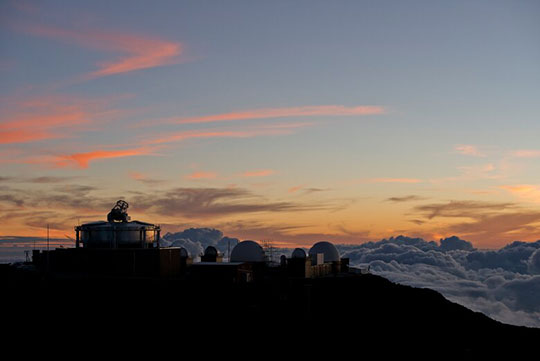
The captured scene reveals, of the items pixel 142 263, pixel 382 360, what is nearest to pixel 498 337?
pixel 382 360

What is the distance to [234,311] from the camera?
59719mm

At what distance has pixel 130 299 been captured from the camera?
2329 inches

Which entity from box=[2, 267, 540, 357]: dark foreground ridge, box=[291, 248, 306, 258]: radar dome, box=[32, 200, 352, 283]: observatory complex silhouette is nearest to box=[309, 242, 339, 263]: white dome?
box=[2, 267, 540, 357]: dark foreground ridge

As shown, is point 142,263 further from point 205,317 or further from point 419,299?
point 419,299

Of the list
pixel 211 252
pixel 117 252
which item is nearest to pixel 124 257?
pixel 117 252

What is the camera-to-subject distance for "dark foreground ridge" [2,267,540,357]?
55125 millimetres

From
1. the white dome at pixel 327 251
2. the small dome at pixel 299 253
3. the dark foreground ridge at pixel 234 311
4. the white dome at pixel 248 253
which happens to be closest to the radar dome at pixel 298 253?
the small dome at pixel 299 253

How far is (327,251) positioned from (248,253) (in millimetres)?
12169

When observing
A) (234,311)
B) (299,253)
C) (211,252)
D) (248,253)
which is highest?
(211,252)

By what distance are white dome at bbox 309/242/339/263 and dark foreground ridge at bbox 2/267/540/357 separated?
A: 197 inches

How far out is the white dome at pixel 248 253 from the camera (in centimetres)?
7869

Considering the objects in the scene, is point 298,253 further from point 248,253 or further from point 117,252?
point 117,252

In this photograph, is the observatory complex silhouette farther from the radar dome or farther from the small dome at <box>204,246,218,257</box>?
the small dome at <box>204,246,218,257</box>

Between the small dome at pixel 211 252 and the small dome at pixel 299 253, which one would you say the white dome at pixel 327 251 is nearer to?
the small dome at pixel 299 253
